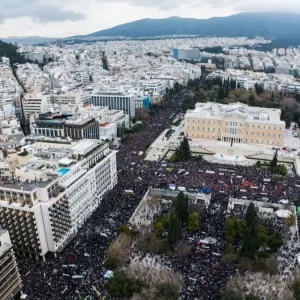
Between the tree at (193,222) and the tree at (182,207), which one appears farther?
the tree at (182,207)

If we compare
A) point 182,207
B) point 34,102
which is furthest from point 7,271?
point 34,102

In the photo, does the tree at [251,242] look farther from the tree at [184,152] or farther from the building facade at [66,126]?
the building facade at [66,126]

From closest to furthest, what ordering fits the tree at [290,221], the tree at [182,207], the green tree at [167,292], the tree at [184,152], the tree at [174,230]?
the green tree at [167,292], the tree at [174,230], the tree at [182,207], the tree at [290,221], the tree at [184,152]

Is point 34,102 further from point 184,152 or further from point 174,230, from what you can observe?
point 174,230

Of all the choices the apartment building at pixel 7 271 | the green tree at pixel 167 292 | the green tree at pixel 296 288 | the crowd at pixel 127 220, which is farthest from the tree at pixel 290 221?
the apartment building at pixel 7 271

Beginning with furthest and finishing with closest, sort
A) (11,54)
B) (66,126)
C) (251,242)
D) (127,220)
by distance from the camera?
1. (11,54)
2. (66,126)
3. (127,220)
4. (251,242)

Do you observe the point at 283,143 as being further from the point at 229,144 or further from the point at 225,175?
the point at 225,175

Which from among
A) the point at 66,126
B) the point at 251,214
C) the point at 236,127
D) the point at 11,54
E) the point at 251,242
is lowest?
the point at 236,127

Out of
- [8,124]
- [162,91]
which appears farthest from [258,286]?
[162,91]
